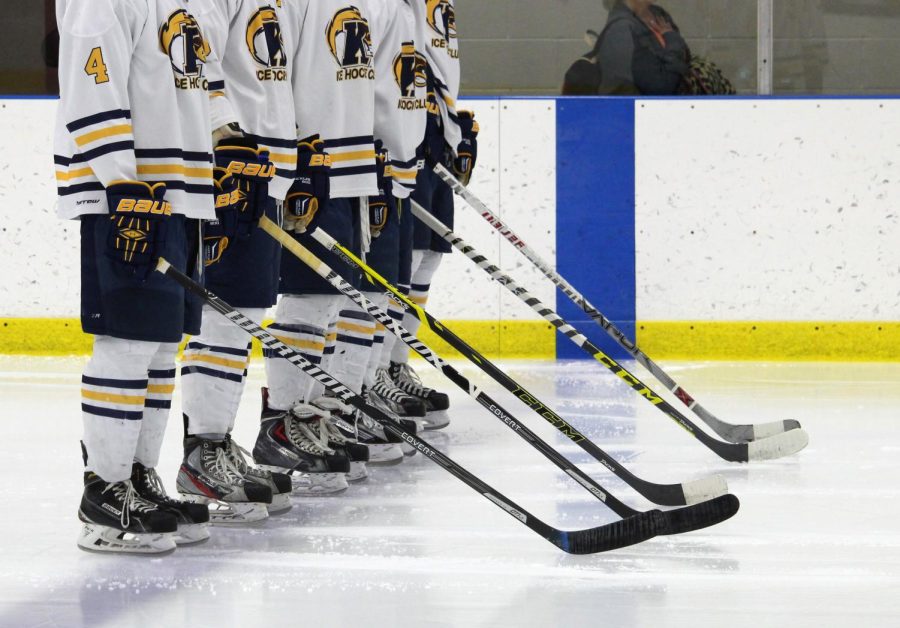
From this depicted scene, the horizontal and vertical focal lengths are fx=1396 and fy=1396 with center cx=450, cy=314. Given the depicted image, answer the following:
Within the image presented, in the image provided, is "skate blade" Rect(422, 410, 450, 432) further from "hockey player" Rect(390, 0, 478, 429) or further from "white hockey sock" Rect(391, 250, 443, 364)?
"white hockey sock" Rect(391, 250, 443, 364)

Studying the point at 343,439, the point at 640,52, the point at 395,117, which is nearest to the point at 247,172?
the point at 343,439

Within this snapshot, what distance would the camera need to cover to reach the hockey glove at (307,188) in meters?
3.05

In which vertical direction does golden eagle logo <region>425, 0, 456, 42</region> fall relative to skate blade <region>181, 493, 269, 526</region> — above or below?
above

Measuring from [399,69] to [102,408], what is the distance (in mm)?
1484

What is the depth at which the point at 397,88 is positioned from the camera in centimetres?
361

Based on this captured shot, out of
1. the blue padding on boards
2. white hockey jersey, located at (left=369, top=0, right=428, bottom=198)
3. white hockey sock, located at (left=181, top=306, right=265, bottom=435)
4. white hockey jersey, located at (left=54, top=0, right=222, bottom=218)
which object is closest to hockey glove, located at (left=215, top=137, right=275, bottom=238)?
white hockey jersey, located at (left=54, top=0, right=222, bottom=218)

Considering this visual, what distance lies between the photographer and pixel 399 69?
361 cm

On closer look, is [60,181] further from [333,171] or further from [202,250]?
[333,171]

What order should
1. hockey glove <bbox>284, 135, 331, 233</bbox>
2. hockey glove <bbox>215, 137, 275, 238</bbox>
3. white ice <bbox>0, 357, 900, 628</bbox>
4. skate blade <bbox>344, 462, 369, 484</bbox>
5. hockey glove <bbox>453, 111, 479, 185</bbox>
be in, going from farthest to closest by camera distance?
hockey glove <bbox>453, 111, 479, 185</bbox> → skate blade <bbox>344, 462, 369, 484</bbox> → hockey glove <bbox>284, 135, 331, 233</bbox> → hockey glove <bbox>215, 137, 275, 238</bbox> → white ice <bbox>0, 357, 900, 628</bbox>

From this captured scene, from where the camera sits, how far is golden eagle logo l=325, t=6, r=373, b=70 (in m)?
3.20

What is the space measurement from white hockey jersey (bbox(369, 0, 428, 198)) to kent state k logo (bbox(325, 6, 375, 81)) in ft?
0.94

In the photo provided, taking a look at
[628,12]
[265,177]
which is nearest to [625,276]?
[628,12]

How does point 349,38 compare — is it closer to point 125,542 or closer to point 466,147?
point 466,147

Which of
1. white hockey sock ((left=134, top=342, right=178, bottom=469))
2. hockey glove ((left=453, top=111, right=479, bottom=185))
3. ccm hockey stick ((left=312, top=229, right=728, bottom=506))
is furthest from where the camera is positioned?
hockey glove ((left=453, top=111, right=479, bottom=185))
